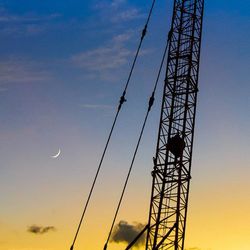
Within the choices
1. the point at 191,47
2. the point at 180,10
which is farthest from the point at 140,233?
the point at 180,10

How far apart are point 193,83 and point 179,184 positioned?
8729mm

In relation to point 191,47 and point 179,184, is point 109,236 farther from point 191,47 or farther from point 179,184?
point 191,47

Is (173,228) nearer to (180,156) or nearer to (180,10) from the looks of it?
(180,156)

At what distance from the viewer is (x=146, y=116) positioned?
1547 inches

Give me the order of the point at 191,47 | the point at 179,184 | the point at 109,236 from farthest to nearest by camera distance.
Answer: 1. the point at 191,47
2. the point at 179,184
3. the point at 109,236

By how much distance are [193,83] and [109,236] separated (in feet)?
48.0

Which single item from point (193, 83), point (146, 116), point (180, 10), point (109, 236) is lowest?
point (109, 236)

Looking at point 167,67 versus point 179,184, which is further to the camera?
point 167,67

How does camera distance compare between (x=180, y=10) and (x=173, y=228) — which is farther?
(x=180, y=10)

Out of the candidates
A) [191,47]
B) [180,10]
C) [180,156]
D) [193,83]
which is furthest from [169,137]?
[180,10]

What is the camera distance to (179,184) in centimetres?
3812

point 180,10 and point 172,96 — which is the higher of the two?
point 180,10

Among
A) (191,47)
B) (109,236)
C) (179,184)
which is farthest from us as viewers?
(191,47)

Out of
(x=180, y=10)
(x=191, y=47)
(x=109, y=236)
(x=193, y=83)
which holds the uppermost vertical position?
(x=180, y=10)
